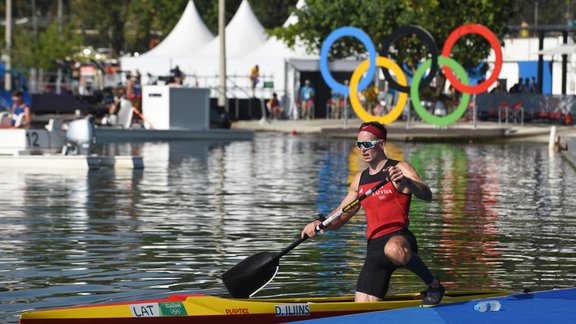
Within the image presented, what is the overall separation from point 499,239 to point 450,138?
28.4m

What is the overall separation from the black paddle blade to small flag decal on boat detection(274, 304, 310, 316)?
892 mm

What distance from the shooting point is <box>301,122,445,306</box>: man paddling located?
10.5 metres

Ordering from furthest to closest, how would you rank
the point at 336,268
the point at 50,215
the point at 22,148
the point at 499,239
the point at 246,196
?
the point at 22,148 → the point at 246,196 → the point at 50,215 → the point at 499,239 → the point at 336,268

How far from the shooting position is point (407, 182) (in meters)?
10.5

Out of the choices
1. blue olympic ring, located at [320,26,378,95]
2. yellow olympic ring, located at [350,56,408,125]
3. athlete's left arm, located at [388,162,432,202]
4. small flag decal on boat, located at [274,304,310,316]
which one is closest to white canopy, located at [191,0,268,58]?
blue olympic ring, located at [320,26,378,95]

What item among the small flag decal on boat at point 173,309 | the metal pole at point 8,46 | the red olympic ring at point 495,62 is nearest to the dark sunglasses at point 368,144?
the small flag decal on boat at point 173,309

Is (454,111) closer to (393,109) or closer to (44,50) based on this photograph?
(393,109)

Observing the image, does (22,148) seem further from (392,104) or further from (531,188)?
(392,104)

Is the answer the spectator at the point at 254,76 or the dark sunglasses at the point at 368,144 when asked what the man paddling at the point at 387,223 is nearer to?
the dark sunglasses at the point at 368,144

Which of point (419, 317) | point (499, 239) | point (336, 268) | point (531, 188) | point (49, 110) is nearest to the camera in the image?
point (419, 317)

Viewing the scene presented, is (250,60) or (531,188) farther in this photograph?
(250,60)

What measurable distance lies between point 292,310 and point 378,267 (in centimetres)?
75

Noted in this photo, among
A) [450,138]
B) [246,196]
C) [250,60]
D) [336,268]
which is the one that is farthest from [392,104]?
[336,268]

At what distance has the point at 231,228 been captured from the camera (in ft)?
62.9
